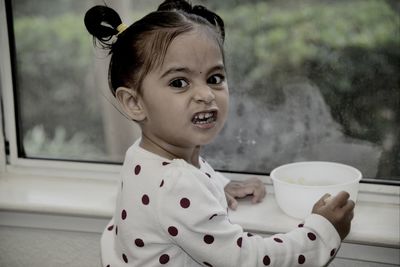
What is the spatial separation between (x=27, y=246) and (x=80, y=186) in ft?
0.70

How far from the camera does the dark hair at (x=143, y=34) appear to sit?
0.92m

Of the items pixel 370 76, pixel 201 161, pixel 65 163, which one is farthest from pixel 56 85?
pixel 370 76

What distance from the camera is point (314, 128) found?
1264 millimetres

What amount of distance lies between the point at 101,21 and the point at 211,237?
1.55ft

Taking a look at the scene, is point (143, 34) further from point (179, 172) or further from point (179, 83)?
point (179, 172)

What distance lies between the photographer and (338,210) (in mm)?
966

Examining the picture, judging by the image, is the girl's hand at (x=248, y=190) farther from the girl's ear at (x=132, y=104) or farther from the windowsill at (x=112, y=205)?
the girl's ear at (x=132, y=104)

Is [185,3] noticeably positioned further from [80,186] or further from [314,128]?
[80,186]

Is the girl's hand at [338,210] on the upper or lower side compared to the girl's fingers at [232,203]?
upper

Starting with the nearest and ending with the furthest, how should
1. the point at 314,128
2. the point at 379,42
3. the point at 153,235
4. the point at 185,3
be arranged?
the point at 153,235 < the point at 185,3 < the point at 379,42 < the point at 314,128

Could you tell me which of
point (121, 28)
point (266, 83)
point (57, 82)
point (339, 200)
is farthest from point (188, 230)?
point (57, 82)

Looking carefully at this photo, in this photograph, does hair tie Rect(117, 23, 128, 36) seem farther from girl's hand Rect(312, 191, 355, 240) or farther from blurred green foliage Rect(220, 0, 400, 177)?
girl's hand Rect(312, 191, 355, 240)

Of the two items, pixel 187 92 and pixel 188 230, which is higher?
pixel 187 92

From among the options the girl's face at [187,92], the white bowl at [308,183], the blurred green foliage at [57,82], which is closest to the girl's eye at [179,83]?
the girl's face at [187,92]
